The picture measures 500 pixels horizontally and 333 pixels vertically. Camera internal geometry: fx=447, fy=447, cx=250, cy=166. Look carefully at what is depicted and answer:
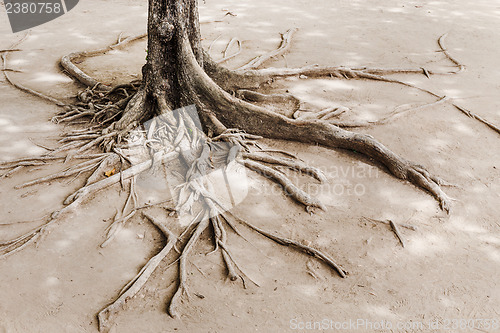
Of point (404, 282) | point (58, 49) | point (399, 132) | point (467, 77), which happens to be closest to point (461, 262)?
point (404, 282)

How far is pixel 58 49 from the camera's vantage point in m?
6.75

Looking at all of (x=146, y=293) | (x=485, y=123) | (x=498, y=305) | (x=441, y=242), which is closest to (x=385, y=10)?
(x=485, y=123)

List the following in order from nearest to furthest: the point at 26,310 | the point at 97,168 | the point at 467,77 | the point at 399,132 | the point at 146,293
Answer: the point at 26,310 → the point at 146,293 → the point at 97,168 → the point at 399,132 → the point at 467,77

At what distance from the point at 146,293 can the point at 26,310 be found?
0.69 meters

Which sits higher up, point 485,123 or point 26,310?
point 485,123

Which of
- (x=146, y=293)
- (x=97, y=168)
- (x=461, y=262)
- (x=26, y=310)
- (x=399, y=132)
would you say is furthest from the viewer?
(x=399, y=132)

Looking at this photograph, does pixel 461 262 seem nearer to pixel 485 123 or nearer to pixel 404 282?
pixel 404 282

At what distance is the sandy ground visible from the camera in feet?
8.72

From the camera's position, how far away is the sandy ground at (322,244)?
266cm

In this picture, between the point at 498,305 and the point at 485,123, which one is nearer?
the point at 498,305

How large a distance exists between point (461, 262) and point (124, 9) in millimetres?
7881

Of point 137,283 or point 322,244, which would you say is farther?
point 322,244

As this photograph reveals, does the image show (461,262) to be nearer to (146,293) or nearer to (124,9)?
(146,293)

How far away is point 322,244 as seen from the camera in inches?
126
